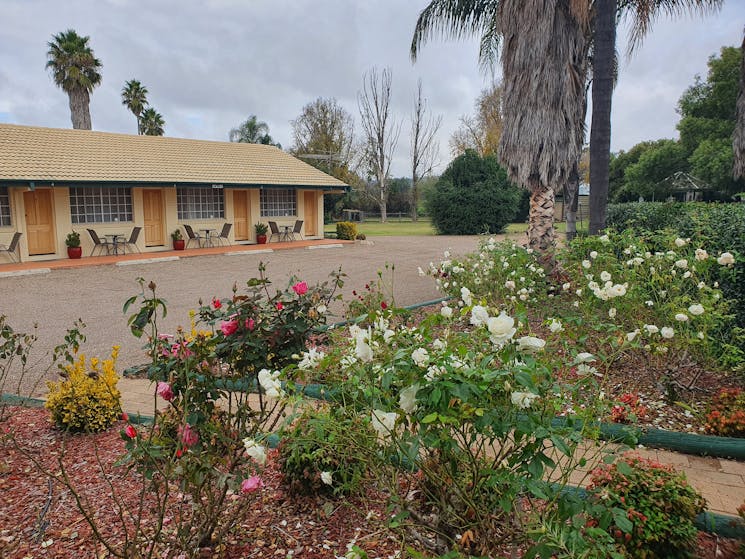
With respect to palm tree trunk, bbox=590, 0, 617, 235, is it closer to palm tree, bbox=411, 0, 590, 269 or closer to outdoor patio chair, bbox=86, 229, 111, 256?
palm tree, bbox=411, 0, 590, 269

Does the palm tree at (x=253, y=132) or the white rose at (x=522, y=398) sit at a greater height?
the palm tree at (x=253, y=132)

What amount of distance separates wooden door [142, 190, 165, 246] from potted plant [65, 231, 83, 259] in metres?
2.53

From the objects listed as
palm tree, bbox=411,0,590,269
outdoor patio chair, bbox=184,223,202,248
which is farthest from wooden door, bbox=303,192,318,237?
palm tree, bbox=411,0,590,269

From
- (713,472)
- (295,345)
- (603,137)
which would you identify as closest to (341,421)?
(295,345)

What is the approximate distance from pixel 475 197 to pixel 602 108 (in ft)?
63.3

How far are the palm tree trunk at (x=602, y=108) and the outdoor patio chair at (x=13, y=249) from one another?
599 inches

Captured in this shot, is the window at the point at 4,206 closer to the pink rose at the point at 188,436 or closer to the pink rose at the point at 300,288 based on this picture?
the pink rose at the point at 300,288

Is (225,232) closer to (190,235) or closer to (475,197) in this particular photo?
(190,235)

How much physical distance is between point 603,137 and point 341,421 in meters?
8.21

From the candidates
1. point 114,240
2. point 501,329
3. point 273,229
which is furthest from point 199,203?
point 501,329

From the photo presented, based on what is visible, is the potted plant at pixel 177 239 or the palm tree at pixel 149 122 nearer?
the potted plant at pixel 177 239

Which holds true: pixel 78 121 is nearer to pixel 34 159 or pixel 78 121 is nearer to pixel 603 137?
pixel 34 159

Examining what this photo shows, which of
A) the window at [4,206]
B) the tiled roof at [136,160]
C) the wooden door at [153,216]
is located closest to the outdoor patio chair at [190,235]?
the wooden door at [153,216]

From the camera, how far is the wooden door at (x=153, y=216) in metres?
19.0
